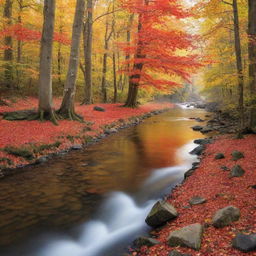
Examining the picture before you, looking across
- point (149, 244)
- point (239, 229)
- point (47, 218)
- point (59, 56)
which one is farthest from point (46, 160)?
point (59, 56)

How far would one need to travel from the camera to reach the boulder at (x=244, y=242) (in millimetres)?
3742

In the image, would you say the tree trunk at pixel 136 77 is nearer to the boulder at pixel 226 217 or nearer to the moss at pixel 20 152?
the moss at pixel 20 152

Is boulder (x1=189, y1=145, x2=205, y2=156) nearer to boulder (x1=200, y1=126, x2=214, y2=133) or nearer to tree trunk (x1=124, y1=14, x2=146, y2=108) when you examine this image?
boulder (x1=200, y1=126, x2=214, y2=133)

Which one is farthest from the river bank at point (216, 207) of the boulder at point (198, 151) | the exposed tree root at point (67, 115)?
the exposed tree root at point (67, 115)

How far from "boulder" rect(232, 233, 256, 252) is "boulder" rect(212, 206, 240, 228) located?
677 mm

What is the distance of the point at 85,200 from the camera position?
6.76 m

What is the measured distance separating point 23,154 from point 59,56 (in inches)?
871

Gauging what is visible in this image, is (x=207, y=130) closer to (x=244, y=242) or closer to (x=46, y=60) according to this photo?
(x=46, y=60)

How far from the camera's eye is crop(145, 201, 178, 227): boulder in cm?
540

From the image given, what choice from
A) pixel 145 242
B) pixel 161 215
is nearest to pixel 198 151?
pixel 161 215

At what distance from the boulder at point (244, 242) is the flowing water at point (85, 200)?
6.80ft

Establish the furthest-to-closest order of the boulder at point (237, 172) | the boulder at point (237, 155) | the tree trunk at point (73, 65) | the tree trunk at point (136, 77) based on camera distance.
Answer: the tree trunk at point (136, 77), the tree trunk at point (73, 65), the boulder at point (237, 155), the boulder at point (237, 172)

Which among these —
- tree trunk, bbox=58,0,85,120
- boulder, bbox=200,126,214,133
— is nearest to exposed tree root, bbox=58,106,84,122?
tree trunk, bbox=58,0,85,120

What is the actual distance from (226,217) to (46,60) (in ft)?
37.4
